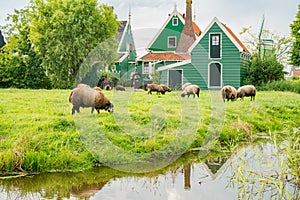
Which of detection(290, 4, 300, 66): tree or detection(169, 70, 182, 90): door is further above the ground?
detection(290, 4, 300, 66): tree

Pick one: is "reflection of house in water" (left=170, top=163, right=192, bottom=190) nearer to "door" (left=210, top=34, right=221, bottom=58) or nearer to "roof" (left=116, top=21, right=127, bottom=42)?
"door" (left=210, top=34, right=221, bottom=58)

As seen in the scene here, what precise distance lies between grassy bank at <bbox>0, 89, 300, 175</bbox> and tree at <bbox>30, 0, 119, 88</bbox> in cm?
1034

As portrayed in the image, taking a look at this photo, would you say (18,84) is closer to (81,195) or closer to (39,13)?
(39,13)

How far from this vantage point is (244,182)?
569cm

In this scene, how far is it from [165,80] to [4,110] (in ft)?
38.9

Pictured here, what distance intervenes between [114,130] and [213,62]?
14460 mm

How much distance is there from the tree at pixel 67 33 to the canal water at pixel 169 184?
51.0 feet

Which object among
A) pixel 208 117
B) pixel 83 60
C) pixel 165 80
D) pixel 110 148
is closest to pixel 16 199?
pixel 110 148

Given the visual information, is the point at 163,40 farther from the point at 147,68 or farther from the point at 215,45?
the point at 147,68

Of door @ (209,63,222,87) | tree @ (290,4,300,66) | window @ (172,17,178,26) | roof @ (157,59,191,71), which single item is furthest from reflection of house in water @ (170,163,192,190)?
tree @ (290,4,300,66)

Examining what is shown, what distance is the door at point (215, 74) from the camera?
71.8 ft

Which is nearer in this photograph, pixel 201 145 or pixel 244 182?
pixel 244 182

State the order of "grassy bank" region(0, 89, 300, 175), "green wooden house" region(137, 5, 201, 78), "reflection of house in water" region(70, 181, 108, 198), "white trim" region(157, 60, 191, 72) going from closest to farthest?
"reflection of house in water" region(70, 181, 108, 198) → "grassy bank" region(0, 89, 300, 175) → "white trim" region(157, 60, 191, 72) → "green wooden house" region(137, 5, 201, 78)

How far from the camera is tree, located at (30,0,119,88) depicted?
2180cm
